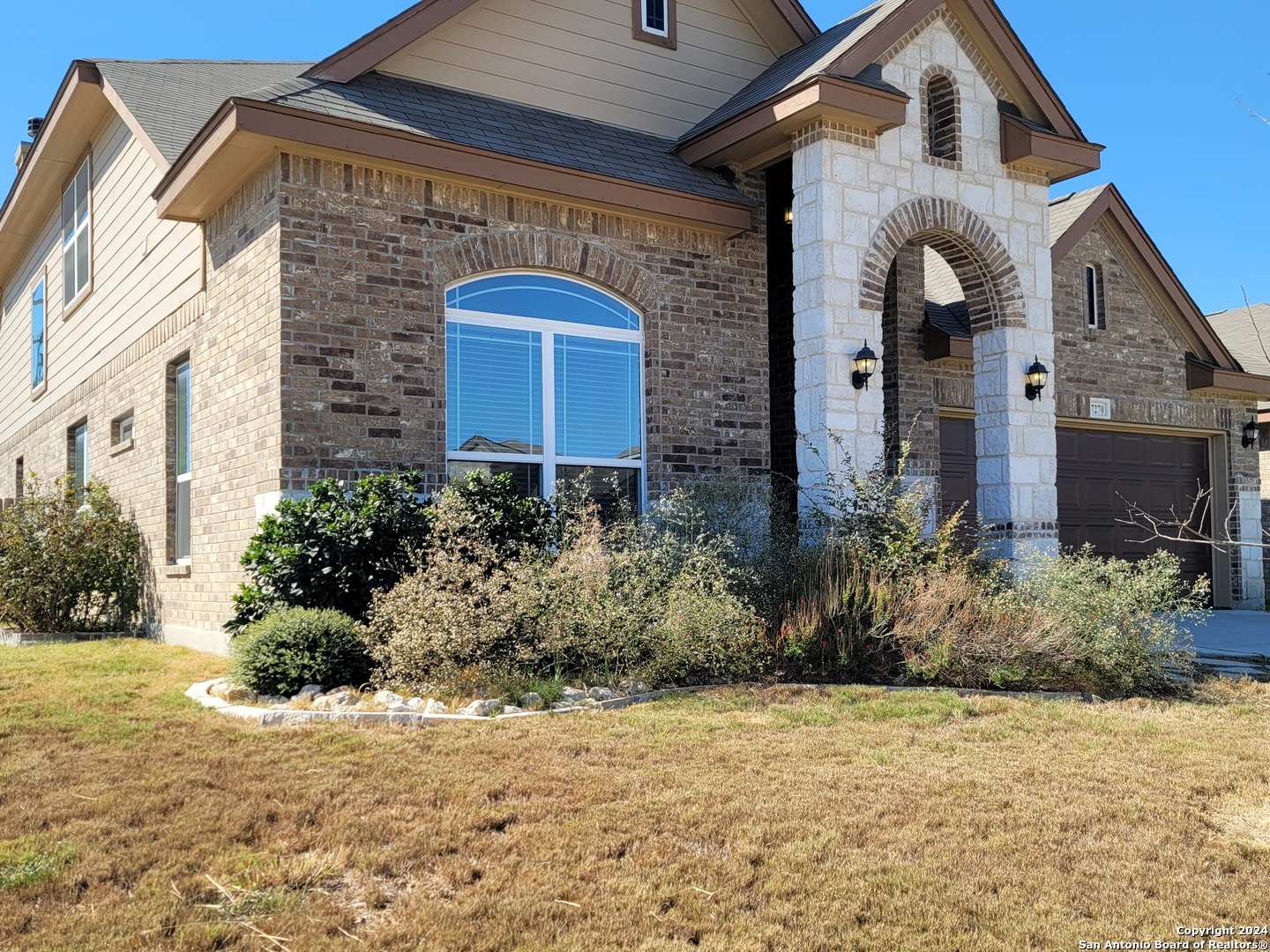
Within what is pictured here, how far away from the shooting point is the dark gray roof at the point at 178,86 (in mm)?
11422

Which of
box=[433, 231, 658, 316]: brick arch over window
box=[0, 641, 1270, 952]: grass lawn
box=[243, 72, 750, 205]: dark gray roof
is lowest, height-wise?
box=[0, 641, 1270, 952]: grass lawn

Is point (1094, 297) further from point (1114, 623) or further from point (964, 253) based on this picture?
point (1114, 623)

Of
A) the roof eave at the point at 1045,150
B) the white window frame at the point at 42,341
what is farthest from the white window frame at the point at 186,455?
the roof eave at the point at 1045,150

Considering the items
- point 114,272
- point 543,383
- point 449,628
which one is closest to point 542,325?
point 543,383

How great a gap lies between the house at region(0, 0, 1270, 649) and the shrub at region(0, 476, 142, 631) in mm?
472

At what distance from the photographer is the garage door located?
14172mm

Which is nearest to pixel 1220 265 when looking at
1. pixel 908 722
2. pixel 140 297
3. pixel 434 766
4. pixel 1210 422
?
pixel 908 722

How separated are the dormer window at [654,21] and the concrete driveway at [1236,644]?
26.2ft

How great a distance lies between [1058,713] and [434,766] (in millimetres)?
3840

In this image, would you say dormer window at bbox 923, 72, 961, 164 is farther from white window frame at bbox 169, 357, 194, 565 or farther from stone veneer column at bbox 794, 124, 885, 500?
white window frame at bbox 169, 357, 194, 565

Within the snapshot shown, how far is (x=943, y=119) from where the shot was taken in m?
11.4

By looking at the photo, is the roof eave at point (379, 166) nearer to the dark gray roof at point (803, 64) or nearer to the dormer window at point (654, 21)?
the dark gray roof at point (803, 64)

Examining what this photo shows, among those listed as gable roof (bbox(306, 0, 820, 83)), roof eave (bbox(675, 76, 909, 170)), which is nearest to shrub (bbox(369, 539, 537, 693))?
gable roof (bbox(306, 0, 820, 83))

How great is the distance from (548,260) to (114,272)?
695 cm
